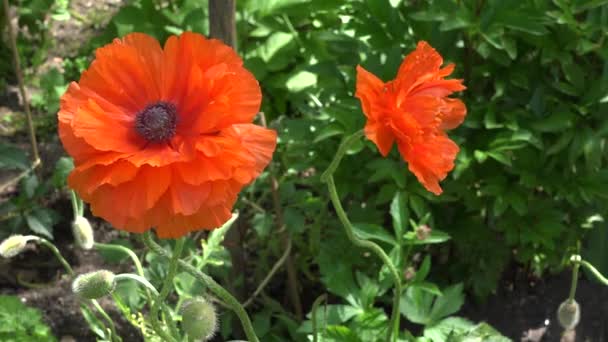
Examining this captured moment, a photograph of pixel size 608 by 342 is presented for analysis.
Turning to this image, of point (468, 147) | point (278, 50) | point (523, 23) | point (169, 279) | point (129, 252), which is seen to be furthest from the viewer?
point (278, 50)

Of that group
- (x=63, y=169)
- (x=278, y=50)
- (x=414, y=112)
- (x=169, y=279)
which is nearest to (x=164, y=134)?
(x=169, y=279)

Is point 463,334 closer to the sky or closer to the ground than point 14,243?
closer to the ground

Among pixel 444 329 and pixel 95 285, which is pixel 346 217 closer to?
pixel 95 285

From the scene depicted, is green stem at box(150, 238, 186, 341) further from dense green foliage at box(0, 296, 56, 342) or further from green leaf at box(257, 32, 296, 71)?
green leaf at box(257, 32, 296, 71)

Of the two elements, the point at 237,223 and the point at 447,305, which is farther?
the point at 237,223

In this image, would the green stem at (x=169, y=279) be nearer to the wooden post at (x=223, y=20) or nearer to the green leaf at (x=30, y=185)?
the wooden post at (x=223, y=20)

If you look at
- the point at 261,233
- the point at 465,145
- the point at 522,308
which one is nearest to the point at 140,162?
the point at 261,233

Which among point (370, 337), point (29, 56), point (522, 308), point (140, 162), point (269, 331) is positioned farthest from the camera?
point (29, 56)

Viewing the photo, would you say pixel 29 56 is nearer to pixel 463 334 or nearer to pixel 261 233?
pixel 261 233

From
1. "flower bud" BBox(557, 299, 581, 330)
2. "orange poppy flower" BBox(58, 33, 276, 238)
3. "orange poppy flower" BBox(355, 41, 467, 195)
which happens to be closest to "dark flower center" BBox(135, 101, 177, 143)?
"orange poppy flower" BBox(58, 33, 276, 238)
